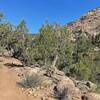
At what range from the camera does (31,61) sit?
3922 centimetres

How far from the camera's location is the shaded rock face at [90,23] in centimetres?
13526

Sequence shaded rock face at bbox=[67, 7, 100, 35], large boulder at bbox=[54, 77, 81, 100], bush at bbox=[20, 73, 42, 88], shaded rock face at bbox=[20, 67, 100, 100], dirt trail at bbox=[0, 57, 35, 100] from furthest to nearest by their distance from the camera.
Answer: shaded rock face at bbox=[67, 7, 100, 35], bush at bbox=[20, 73, 42, 88], shaded rock face at bbox=[20, 67, 100, 100], large boulder at bbox=[54, 77, 81, 100], dirt trail at bbox=[0, 57, 35, 100]

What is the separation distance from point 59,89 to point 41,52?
18.4 m

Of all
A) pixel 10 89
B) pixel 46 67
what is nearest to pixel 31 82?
pixel 10 89

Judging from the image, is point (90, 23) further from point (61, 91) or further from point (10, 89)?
point (10, 89)

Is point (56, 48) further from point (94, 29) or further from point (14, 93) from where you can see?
point (94, 29)

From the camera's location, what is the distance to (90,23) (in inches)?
→ 5846

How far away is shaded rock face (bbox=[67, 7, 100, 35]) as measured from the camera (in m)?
135

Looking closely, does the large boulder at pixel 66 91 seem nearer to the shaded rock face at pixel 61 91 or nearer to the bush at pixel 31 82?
the shaded rock face at pixel 61 91

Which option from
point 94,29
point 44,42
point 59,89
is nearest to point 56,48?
point 44,42

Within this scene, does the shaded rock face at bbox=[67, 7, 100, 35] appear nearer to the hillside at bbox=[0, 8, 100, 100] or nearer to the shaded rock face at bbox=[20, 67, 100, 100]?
the hillside at bbox=[0, 8, 100, 100]

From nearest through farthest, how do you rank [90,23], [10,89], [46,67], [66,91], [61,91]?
[66,91] < [61,91] < [10,89] < [46,67] < [90,23]

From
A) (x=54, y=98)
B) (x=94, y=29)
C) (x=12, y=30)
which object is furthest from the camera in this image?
(x=94, y=29)

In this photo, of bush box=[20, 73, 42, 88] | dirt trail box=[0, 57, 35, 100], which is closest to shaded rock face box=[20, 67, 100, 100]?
bush box=[20, 73, 42, 88]
